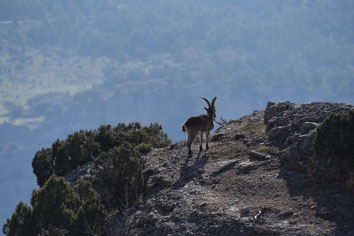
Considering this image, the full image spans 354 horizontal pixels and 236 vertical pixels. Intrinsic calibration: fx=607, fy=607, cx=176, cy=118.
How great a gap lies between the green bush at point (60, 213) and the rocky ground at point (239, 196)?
1.14 meters

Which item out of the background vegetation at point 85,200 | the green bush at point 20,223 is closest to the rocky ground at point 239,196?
the background vegetation at point 85,200

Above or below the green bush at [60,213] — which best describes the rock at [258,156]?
above

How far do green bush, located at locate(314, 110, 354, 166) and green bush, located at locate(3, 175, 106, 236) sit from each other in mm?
7569

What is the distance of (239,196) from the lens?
61.8 feet

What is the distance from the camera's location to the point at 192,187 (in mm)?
20297

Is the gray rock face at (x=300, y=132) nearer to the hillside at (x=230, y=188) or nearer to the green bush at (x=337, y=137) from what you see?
the hillside at (x=230, y=188)

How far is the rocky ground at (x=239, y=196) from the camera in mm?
16672

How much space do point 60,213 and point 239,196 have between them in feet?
21.5

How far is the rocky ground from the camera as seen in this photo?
54.7ft

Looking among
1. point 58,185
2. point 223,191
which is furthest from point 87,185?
point 223,191

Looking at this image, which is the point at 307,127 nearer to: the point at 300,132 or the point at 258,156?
the point at 300,132

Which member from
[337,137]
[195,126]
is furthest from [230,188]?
[195,126]

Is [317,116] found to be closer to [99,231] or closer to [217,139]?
[217,139]

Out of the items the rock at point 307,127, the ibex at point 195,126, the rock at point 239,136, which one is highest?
the ibex at point 195,126
